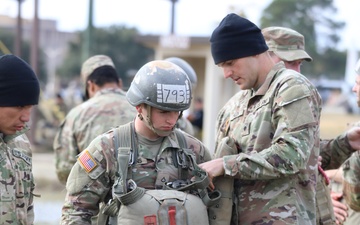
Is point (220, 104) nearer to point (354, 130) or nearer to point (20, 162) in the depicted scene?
point (354, 130)

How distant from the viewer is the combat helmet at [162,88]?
4.16 meters

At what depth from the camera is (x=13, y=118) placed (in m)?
4.37

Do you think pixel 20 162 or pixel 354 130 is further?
pixel 354 130

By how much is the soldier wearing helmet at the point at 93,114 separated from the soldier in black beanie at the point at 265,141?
2.57 m

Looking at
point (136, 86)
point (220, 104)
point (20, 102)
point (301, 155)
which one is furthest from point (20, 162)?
point (220, 104)

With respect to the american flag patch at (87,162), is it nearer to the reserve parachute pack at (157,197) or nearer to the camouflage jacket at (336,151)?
the reserve parachute pack at (157,197)

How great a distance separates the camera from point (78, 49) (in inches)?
2296

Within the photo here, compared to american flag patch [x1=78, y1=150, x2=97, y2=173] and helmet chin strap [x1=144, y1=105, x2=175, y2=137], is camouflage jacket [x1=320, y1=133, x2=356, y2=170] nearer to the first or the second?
helmet chin strap [x1=144, y1=105, x2=175, y2=137]

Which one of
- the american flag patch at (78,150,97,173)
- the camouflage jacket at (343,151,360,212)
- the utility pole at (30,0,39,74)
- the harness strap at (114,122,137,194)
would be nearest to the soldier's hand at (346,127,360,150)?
the camouflage jacket at (343,151,360,212)

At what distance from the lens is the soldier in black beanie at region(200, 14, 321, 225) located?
14.0 feet

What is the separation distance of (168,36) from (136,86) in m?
13.9

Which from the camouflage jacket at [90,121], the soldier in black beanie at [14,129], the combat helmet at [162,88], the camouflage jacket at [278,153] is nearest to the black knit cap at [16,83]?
the soldier in black beanie at [14,129]

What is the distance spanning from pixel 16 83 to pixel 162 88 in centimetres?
85

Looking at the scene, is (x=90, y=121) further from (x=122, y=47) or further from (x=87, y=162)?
(x=122, y=47)
